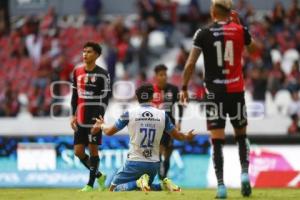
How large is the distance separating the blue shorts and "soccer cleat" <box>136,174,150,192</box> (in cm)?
14

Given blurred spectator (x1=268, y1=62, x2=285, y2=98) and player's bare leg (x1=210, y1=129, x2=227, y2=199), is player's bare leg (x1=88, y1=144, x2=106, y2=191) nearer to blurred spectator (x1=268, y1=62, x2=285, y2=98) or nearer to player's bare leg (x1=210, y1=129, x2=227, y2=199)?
player's bare leg (x1=210, y1=129, x2=227, y2=199)

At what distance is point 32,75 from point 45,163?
6.04 metres

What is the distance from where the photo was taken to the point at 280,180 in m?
19.3

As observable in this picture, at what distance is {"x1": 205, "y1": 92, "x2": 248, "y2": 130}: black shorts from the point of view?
10.9 m

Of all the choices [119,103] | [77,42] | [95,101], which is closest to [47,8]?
[77,42]

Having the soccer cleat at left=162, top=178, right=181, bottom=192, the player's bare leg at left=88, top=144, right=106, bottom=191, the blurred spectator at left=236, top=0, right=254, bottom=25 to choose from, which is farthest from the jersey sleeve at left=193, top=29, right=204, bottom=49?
the blurred spectator at left=236, top=0, right=254, bottom=25

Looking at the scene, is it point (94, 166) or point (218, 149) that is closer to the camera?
point (218, 149)

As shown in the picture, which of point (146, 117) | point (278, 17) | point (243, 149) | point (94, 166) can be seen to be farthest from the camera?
point (278, 17)

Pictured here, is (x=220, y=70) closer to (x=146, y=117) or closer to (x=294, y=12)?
(x=146, y=117)

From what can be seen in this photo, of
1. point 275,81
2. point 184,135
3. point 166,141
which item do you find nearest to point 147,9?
point 275,81

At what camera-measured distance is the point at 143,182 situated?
12867mm

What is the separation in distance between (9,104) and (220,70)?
14.4 m

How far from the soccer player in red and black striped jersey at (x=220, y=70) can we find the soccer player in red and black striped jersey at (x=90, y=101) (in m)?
3.62

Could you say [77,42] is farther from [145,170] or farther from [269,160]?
[145,170]
